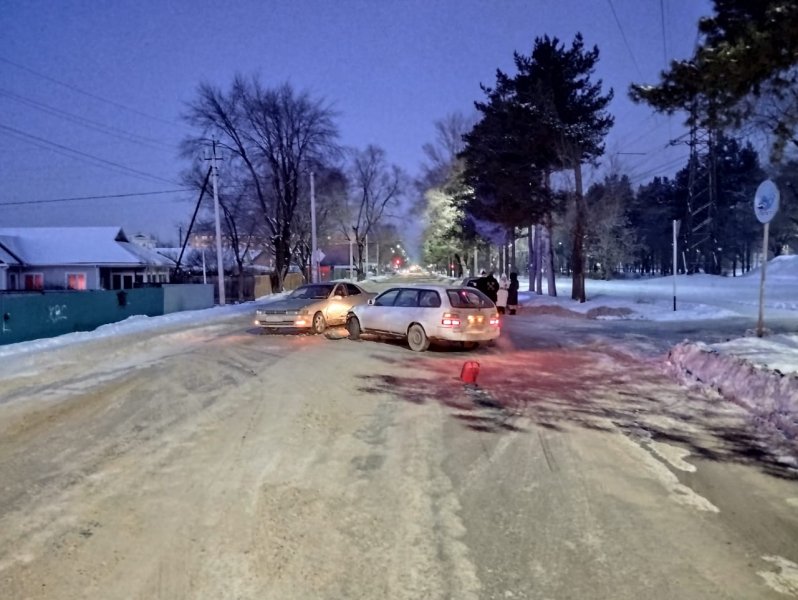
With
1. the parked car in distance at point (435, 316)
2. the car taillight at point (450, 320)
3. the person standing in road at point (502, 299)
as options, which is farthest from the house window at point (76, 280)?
the car taillight at point (450, 320)

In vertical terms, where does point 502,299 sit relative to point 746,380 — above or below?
above

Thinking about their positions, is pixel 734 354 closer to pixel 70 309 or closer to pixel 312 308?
pixel 312 308

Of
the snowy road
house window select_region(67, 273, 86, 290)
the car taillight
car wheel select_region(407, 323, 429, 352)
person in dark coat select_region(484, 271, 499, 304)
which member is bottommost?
the snowy road

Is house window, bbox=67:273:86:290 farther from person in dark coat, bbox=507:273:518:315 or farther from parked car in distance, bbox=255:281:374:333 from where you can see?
person in dark coat, bbox=507:273:518:315

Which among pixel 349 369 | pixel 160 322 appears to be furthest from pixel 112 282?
pixel 349 369

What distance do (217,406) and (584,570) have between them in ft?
20.2

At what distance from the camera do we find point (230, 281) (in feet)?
150

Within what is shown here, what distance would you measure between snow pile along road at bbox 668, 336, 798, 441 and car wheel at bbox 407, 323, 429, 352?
5241 millimetres

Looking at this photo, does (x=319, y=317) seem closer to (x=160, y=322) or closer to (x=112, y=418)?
(x=160, y=322)

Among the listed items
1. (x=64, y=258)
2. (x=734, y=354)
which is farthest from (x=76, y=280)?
(x=734, y=354)

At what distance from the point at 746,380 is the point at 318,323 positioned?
12.4 meters

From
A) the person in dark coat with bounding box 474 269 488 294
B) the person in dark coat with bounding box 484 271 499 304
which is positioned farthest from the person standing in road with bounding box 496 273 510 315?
the person in dark coat with bounding box 474 269 488 294

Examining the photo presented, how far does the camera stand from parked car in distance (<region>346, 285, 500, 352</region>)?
1495 centimetres

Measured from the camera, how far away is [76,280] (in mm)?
47219
